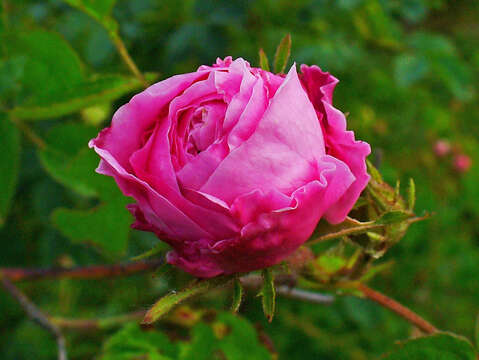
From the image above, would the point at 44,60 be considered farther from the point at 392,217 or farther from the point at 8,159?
the point at 392,217

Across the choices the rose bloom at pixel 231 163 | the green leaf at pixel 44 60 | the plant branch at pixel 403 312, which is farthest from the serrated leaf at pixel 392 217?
the green leaf at pixel 44 60

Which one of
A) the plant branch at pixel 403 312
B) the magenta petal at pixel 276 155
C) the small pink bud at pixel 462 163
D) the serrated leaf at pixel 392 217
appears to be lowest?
the small pink bud at pixel 462 163

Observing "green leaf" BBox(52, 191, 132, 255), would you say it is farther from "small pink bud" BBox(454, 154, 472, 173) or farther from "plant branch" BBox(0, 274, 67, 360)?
"small pink bud" BBox(454, 154, 472, 173)

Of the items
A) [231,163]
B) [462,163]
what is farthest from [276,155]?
[462,163]

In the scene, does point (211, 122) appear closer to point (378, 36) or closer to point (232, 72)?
point (232, 72)

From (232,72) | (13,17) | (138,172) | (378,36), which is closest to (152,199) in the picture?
(138,172)

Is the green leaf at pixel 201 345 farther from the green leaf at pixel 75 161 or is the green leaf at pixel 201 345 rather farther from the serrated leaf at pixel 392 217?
the serrated leaf at pixel 392 217
